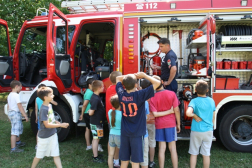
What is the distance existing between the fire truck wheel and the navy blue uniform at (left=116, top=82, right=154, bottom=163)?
2100 mm

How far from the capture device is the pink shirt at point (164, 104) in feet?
9.80

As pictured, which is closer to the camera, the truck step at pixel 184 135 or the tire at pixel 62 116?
the truck step at pixel 184 135

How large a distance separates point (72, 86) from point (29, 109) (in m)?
1.17

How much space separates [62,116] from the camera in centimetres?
432

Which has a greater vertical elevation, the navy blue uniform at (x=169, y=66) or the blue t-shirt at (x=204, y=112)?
the navy blue uniform at (x=169, y=66)

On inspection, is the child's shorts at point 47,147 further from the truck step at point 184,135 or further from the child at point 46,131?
the truck step at point 184,135

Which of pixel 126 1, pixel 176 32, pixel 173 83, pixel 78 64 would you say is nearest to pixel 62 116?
pixel 78 64

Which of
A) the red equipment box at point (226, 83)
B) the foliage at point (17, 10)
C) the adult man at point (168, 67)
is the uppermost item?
the foliage at point (17, 10)

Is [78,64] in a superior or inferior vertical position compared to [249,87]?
superior

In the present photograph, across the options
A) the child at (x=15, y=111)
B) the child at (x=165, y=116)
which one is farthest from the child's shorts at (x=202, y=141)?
the child at (x=15, y=111)

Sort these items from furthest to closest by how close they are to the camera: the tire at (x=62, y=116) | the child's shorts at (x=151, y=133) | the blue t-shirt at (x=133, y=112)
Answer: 1. the tire at (x=62, y=116)
2. the child's shorts at (x=151, y=133)
3. the blue t-shirt at (x=133, y=112)

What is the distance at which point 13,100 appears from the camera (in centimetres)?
405

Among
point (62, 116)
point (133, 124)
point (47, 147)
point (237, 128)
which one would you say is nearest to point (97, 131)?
point (47, 147)

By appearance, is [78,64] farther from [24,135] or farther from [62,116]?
[24,135]
